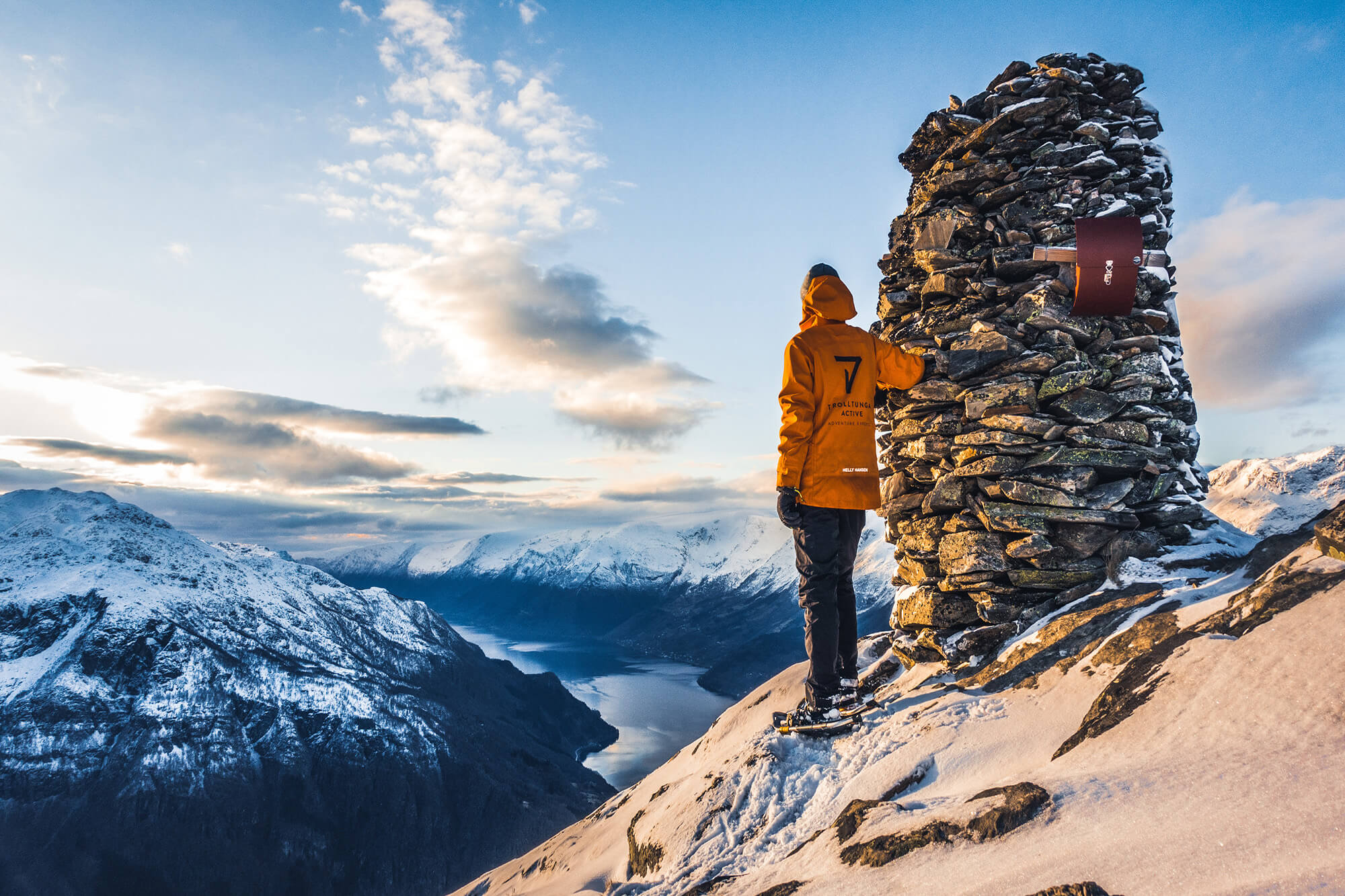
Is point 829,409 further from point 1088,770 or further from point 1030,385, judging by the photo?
point 1088,770

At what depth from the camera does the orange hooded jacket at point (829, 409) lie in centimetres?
616

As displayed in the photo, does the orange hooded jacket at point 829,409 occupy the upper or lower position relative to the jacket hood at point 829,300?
lower

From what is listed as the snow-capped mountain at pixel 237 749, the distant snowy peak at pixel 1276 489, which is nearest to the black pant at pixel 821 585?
the distant snowy peak at pixel 1276 489

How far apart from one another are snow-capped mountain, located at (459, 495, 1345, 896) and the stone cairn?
0.52m

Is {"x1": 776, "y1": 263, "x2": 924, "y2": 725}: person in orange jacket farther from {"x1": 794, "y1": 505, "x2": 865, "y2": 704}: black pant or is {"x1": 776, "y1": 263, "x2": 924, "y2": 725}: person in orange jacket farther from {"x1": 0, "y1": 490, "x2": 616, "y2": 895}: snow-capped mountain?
{"x1": 0, "y1": 490, "x2": 616, "y2": 895}: snow-capped mountain

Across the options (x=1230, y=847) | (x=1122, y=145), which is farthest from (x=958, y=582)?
(x=1122, y=145)

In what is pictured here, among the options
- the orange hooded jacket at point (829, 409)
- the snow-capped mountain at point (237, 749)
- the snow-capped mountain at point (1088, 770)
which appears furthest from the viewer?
the snow-capped mountain at point (237, 749)

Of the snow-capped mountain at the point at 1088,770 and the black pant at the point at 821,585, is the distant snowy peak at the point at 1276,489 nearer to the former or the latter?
the snow-capped mountain at the point at 1088,770

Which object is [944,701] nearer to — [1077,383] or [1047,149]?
[1077,383]

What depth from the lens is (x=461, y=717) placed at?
16738 cm

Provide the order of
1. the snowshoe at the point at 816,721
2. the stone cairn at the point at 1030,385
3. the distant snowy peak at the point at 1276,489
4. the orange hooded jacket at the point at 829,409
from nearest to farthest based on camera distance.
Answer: the snowshoe at the point at 816,721
the orange hooded jacket at the point at 829,409
the stone cairn at the point at 1030,385
the distant snowy peak at the point at 1276,489

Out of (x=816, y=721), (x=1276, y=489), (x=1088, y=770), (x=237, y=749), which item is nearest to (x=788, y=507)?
(x=816, y=721)

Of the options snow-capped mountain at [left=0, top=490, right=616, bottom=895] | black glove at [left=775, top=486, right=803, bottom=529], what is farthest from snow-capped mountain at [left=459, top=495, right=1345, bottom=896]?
snow-capped mountain at [left=0, top=490, right=616, bottom=895]

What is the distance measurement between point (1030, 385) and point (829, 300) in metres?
2.32
